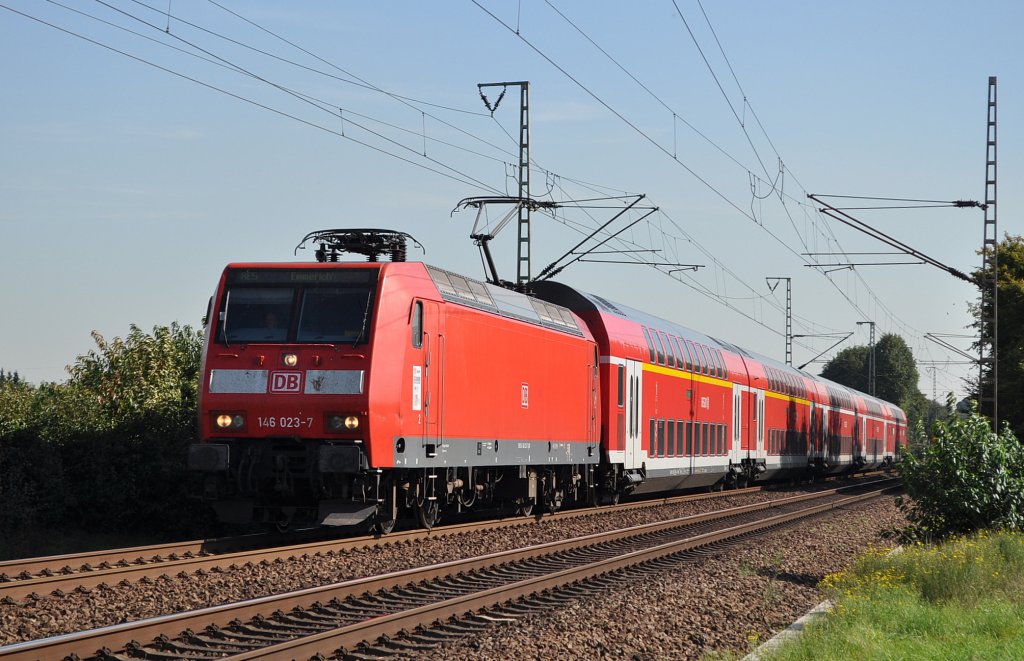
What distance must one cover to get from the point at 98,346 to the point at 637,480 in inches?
441

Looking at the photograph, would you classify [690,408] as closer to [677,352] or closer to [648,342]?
[677,352]

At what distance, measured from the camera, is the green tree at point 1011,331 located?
38656mm

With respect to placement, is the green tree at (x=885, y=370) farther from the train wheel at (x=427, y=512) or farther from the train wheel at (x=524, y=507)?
the train wheel at (x=427, y=512)

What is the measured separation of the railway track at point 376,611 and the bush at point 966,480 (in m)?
3.29

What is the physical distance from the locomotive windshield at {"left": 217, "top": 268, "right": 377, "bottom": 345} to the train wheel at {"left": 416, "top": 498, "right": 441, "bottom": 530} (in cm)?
323

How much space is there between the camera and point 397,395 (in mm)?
15562

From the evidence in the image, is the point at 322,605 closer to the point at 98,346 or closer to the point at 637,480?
the point at 98,346

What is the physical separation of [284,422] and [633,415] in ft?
38.6

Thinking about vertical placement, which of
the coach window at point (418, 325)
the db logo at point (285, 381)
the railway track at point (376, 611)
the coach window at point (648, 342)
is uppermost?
the coach window at point (648, 342)

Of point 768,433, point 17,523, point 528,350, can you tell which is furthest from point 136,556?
point 768,433

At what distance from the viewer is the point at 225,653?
8.71 m

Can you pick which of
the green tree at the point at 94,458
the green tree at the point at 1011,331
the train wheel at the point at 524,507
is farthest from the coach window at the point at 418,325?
the green tree at the point at 1011,331

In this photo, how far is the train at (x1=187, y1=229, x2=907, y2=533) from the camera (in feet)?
49.9

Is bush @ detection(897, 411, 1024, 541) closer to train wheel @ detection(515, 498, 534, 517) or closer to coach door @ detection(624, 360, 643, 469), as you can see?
train wheel @ detection(515, 498, 534, 517)
